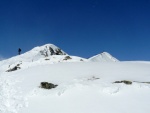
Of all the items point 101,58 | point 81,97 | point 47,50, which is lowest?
point 81,97

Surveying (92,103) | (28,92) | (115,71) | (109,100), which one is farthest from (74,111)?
(115,71)

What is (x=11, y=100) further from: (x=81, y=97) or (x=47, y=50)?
(x=47, y=50)

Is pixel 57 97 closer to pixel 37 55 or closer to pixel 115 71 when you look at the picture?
pixel 115 71

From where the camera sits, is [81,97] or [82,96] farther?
[82,96]

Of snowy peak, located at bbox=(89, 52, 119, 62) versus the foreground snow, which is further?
snowy peak, located at bbox=(89, 52, 119, 62)

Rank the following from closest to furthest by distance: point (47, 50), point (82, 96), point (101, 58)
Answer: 1. point (82, 96)
2. point (47, 50)
3. point (101, 58)

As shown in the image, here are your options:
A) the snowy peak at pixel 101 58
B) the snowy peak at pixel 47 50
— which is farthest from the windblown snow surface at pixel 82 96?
the snowy peak at pixel 101 58

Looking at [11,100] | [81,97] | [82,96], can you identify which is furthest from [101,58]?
[81,97]

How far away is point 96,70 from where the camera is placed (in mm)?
23750

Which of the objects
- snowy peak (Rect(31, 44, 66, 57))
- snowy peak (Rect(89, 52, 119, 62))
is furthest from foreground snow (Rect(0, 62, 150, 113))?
snowy peak (Rect(89, 52, 119, 62))

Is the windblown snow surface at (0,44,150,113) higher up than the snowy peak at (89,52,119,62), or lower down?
lower down

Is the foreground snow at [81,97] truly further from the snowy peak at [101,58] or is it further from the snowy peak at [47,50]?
the snowy peak at [101,58]

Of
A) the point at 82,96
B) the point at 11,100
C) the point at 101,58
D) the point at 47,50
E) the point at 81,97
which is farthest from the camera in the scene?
the point at 101,58

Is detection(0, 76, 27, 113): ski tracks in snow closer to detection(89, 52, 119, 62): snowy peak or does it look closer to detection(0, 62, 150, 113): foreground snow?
detection(0, 62, 150, 113): foreground snow
